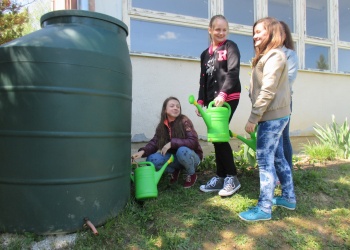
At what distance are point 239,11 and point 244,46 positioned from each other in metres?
0.56

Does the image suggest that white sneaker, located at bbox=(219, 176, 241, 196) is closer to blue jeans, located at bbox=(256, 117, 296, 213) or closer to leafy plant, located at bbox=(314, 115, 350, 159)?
blue jeans, located at bbox=(256, 117, 296, 213)

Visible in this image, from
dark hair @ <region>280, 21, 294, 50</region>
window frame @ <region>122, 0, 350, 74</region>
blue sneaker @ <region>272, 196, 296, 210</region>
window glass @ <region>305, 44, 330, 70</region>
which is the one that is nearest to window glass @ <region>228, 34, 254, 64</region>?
window frame @ <region>122, 0, 350, 74</region>

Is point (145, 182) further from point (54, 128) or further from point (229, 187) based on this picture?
point (54, 128)

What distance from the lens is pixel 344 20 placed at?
6.54 metres

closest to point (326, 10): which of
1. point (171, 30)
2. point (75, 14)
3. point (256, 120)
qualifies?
point (171, 30)

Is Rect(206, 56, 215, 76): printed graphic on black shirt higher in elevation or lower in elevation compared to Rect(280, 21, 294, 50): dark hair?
lower

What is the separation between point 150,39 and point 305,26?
9.47 feet

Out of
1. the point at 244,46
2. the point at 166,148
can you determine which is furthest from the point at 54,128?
the point at 244,46

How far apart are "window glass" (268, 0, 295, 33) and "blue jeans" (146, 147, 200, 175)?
382cm

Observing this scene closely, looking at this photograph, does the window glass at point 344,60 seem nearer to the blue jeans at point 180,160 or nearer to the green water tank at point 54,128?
the blue jeans at point 180,160

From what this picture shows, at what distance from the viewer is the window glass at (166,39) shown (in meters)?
4.26

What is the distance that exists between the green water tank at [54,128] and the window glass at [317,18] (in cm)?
482

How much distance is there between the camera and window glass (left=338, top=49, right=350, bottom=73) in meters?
6.21

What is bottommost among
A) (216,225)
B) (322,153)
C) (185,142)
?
(216,225)
